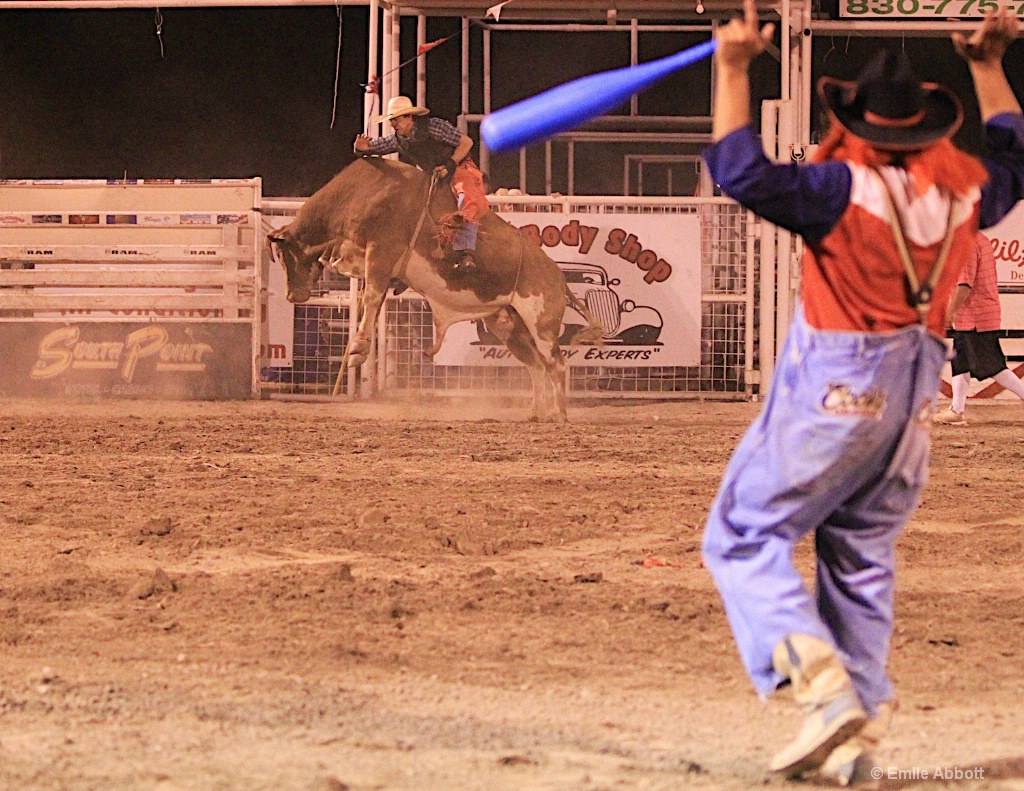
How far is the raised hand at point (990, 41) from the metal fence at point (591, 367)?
1096cm

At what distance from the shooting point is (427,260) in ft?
42.8

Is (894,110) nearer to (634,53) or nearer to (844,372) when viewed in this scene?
(844,372)

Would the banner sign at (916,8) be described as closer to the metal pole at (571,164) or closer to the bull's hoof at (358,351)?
the metal pole at (571,164)

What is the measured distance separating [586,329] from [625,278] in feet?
3.83

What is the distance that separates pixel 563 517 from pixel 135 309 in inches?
332

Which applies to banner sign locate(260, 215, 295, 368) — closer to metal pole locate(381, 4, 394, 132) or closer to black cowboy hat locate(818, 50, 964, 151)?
metal pole locate(381, 4, 394, 132)

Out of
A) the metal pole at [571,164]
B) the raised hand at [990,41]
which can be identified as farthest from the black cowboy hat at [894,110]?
the metal pole at [571,164]

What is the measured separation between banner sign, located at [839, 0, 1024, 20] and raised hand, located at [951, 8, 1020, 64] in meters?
12.2

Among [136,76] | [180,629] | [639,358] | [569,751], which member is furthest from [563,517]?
[136,76]

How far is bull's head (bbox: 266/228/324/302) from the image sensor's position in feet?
44.0

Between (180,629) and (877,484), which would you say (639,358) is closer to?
(180,629)

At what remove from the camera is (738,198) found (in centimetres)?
334

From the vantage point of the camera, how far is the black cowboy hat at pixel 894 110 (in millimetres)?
3369

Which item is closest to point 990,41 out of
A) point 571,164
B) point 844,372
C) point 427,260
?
point 844,372
